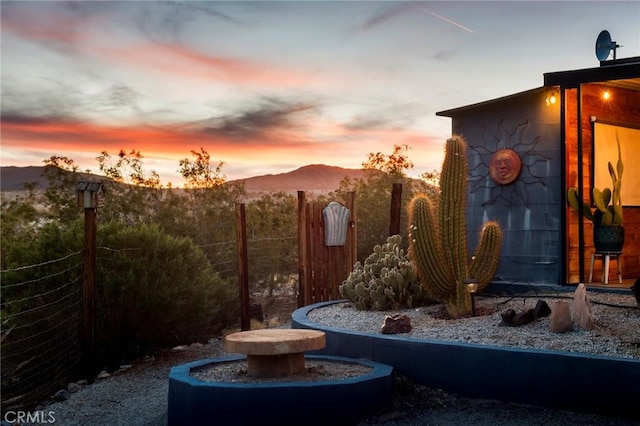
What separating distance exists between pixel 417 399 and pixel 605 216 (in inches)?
172

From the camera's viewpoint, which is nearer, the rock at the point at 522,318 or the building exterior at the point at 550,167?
the rock at the point at 522,318

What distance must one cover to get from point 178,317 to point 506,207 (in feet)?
15.6

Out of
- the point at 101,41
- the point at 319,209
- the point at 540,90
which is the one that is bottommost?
the point at 319,209

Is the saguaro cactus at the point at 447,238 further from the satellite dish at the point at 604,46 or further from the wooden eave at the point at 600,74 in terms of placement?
the satellite dish at the point at 604,46

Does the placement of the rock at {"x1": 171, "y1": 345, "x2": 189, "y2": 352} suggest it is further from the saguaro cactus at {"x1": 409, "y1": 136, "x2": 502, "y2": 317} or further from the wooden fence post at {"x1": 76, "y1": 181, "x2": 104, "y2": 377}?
the saguaro cactus at {"x1": 409, "y1": 136, "x2": 502, "y2": 317}

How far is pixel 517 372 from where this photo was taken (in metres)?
5.59

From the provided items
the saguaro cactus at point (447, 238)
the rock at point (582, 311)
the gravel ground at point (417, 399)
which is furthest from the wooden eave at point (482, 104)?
the rock at point (582, 311)

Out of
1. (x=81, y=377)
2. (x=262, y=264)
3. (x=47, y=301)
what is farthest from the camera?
(x=262, y=264)

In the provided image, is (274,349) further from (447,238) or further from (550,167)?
(550,167)

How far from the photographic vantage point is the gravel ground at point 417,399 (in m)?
5.33

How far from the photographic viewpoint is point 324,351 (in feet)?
23.5

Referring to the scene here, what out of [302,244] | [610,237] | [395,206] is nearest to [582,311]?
[610,237]

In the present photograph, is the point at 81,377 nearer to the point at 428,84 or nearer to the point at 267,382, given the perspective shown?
the point at 267,382

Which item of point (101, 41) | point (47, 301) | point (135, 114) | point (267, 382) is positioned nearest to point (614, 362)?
point (267, 382)
